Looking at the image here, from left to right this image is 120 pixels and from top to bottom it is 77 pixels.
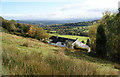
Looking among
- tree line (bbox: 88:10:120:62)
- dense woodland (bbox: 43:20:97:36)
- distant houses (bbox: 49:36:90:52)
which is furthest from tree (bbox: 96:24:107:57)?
dense woodland (bbox: 43:20:97:36)

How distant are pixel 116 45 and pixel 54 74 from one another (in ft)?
61.8

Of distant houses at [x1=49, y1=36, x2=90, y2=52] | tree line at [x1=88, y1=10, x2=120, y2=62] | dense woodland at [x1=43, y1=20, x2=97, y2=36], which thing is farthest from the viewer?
dense woodland at [x1=43, y1=20, x2=97, y2=36]

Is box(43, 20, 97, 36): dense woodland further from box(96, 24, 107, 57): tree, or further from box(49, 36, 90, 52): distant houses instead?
box(96, 24, 107, 57): tree

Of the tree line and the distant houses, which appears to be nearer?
the tree line

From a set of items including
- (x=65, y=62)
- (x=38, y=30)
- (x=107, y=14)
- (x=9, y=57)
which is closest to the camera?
(x=65, y=62)

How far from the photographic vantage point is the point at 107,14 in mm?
21594

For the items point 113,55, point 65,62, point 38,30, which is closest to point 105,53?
point 113,55

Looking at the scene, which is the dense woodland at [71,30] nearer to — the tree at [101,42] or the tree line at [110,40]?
the tree line at [110,40]

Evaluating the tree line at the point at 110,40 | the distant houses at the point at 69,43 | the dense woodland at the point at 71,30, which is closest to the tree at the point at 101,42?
the tree line at the point at 110,40

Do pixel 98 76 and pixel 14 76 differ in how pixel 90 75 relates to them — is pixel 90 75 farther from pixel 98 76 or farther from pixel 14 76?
pixel 14 76

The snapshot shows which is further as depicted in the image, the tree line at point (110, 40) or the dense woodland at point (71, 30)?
the dense woodland at point (71, 30)

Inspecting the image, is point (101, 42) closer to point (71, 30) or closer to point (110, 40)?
point (110, 40)

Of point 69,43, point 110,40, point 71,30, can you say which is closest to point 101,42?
point 110,40

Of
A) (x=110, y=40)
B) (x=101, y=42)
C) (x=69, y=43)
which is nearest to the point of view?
(x=101, y=42)
